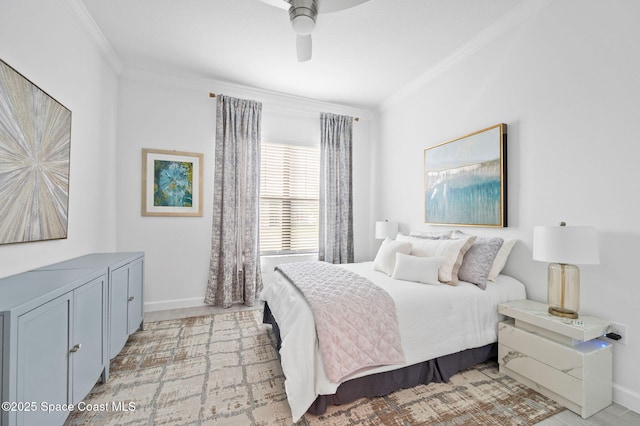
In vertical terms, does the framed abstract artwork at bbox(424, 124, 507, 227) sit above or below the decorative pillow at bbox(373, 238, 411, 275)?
above

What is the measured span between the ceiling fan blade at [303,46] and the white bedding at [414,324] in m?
1.90

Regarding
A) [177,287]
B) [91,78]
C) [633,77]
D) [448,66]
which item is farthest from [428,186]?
[91,78]

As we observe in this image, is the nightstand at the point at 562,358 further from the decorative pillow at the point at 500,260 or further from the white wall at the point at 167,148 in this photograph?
the white wall at the point at 167,148

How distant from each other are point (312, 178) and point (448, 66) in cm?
225

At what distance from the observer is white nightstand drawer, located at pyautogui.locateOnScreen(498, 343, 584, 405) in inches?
64.1

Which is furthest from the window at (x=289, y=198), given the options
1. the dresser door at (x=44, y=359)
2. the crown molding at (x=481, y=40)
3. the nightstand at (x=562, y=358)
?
the nightstand at (x=562, y=358)

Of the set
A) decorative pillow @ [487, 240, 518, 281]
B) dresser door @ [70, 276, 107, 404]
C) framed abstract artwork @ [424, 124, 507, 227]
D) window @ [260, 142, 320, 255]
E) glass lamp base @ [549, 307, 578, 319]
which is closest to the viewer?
dresser door @ [70, 276, 107, 404]

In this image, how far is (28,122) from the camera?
1.69 meters

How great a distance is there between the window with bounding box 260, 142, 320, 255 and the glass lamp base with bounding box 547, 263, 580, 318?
9.44 feet

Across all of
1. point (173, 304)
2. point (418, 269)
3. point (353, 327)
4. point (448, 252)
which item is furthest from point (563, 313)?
point (173, 304)

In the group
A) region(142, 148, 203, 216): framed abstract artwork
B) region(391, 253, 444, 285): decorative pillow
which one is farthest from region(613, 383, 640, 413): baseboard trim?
region(142, 148, 203, 216): framed abstract artwork

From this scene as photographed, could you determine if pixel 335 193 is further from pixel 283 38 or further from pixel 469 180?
pixel 283 38

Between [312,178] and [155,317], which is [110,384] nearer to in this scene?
[155,317]

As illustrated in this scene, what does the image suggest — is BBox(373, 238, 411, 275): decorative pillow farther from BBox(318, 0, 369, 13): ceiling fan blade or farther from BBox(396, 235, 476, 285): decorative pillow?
BBox(318, 0, 369, 13): ceiling fan blade
